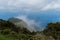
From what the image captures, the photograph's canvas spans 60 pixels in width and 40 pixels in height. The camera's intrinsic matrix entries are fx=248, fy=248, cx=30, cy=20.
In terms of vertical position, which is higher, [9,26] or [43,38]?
[9,26]

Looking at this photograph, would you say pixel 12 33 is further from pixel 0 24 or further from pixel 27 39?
pixel 0 24

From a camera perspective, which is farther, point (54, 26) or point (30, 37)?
point (54, 26)

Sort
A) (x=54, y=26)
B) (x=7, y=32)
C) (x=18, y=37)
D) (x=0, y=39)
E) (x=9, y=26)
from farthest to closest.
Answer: (x=54, y=26) < (x=9, y=26) < (x=7, y=32) < (x=18, y=37) < (x=0, y=39)

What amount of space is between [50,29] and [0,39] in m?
8.99

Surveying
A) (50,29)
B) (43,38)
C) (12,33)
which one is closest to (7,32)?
(12,33)

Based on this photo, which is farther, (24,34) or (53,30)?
(53,30)

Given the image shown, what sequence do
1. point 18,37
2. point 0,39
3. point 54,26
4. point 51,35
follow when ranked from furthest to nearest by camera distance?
point 54,26, point 51,35, point 18,37, point 0,39

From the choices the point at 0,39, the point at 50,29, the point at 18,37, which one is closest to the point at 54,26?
the point at 50,29

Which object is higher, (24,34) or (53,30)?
(53,30)

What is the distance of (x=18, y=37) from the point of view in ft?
59.3

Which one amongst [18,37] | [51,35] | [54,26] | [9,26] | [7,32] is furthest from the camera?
[54,26]

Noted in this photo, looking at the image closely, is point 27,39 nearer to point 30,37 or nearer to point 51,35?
point 30,37

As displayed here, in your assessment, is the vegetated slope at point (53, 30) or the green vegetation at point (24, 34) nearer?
the green vegetation at point (24, 34)

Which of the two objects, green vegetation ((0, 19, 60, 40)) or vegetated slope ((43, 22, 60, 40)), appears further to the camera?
vegetated slope ((43, 22, 60, 40))
